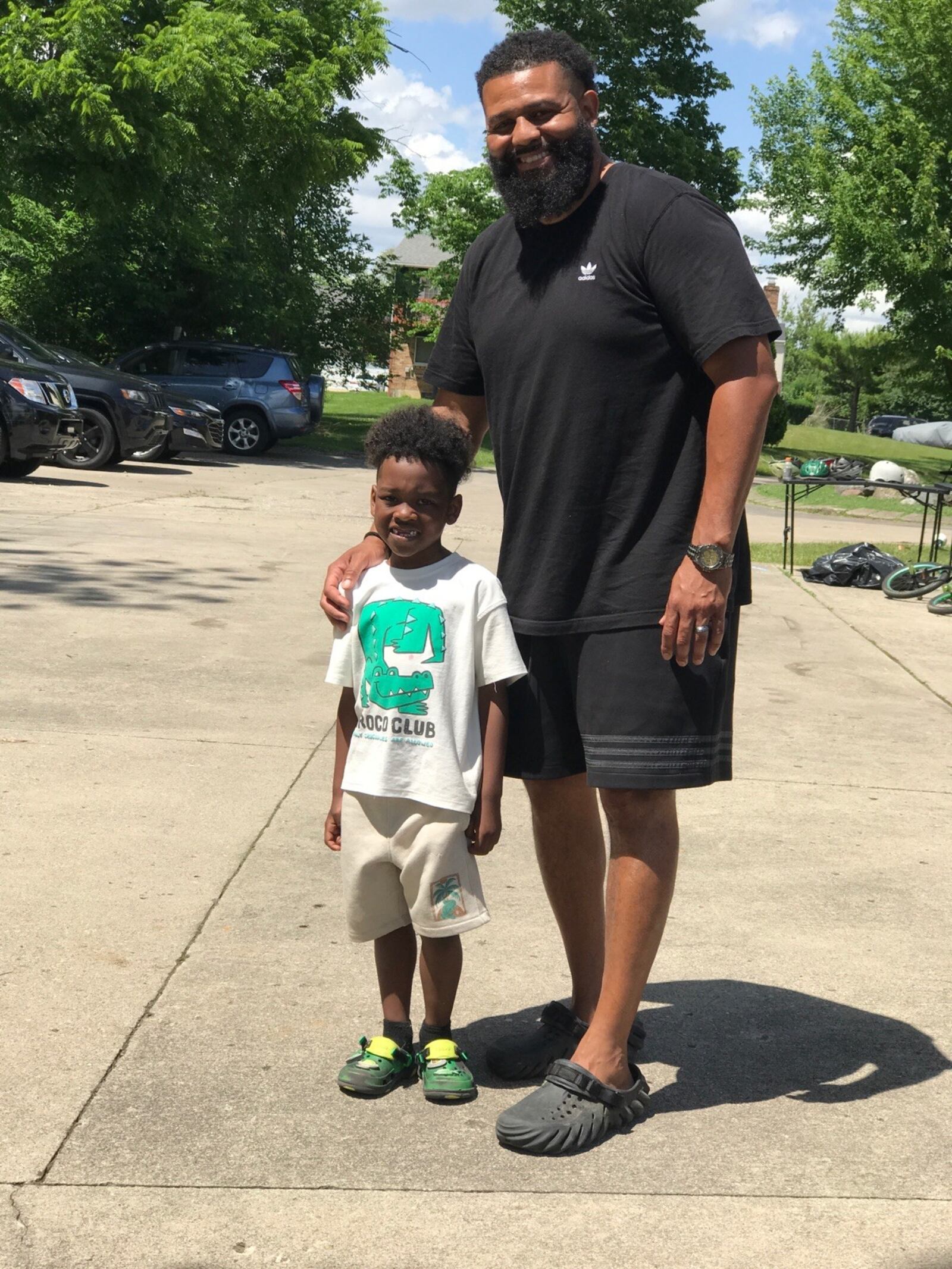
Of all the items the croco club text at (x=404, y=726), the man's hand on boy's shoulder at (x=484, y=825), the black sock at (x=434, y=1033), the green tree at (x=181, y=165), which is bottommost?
the black sock at (x=434, y=1033)

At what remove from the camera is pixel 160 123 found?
2123cm

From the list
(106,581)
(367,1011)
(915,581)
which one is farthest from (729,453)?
(915,581)

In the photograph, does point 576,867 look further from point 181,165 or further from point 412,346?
point 412,346

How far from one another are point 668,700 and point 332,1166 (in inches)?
42.3

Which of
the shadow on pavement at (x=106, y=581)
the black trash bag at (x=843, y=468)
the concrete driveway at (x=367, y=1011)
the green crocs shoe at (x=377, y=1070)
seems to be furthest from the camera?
the black trash bag at (x=843, y=468)

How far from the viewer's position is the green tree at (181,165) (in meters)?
20.6

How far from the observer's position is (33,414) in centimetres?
1526

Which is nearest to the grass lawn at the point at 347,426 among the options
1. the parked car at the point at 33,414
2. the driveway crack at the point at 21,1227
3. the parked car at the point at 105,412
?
the parked car at the point at 105,412

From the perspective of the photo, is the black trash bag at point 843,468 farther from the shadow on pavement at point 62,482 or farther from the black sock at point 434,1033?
the black sock at point 434,1033

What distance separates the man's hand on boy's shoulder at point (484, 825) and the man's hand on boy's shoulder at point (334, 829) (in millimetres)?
278

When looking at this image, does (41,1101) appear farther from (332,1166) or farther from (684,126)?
(684,126)

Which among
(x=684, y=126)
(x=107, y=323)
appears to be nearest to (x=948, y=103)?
(x=684, y=126)

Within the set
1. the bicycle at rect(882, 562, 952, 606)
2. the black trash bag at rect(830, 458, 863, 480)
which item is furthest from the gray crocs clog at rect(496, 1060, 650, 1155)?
the black trash bag at rect(830, 458, 863, 480)

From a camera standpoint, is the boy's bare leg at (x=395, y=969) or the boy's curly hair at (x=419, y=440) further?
the boy's bare leg at (x=395, y=969)
